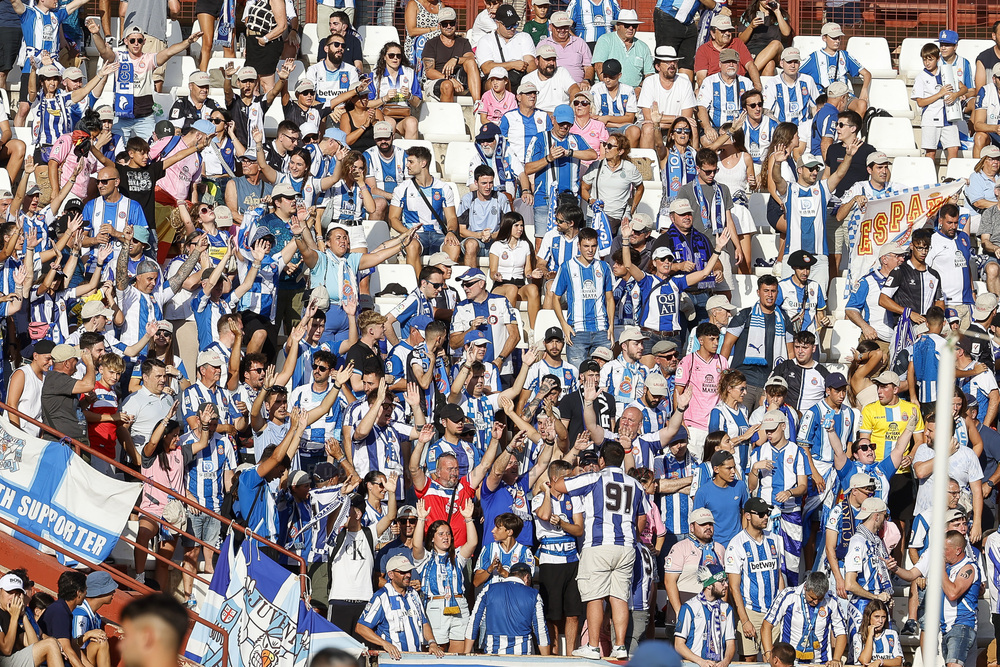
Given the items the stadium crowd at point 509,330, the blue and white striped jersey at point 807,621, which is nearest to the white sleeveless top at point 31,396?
the stadium crowd at point 509,330

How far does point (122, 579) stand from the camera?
39.4 feet

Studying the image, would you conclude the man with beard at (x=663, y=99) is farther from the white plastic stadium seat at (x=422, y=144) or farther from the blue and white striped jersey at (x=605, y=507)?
the blue and white striped jersey at (x=605, y=507)

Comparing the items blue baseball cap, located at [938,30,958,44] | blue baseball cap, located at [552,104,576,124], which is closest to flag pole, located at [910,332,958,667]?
blue baseball cap, located at [552,104,576,124]

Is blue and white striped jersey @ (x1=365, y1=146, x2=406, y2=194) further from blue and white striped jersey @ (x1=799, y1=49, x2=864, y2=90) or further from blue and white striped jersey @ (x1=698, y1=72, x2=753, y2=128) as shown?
blue and white striped jersey @ (x1=799, y1=49, x2=864, y2=90)

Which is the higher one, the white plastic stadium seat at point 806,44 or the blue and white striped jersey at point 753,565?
the white plastic stadium seat at point 806,44

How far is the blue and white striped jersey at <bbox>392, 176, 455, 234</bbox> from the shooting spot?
50.8 feet

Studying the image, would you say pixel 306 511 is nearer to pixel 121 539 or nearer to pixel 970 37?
pixel 121 539

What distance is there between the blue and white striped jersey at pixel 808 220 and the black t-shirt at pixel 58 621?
7.59 meters

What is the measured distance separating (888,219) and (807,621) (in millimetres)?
A: 4502

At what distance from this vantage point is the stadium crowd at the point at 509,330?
12.8 m

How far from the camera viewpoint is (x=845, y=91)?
670 inches

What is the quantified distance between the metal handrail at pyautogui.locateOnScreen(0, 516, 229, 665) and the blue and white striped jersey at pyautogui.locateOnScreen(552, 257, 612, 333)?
437 cm

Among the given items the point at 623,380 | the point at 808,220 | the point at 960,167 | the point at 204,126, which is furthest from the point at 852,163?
the point at 204,126

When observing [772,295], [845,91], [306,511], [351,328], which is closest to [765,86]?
[845,91]
